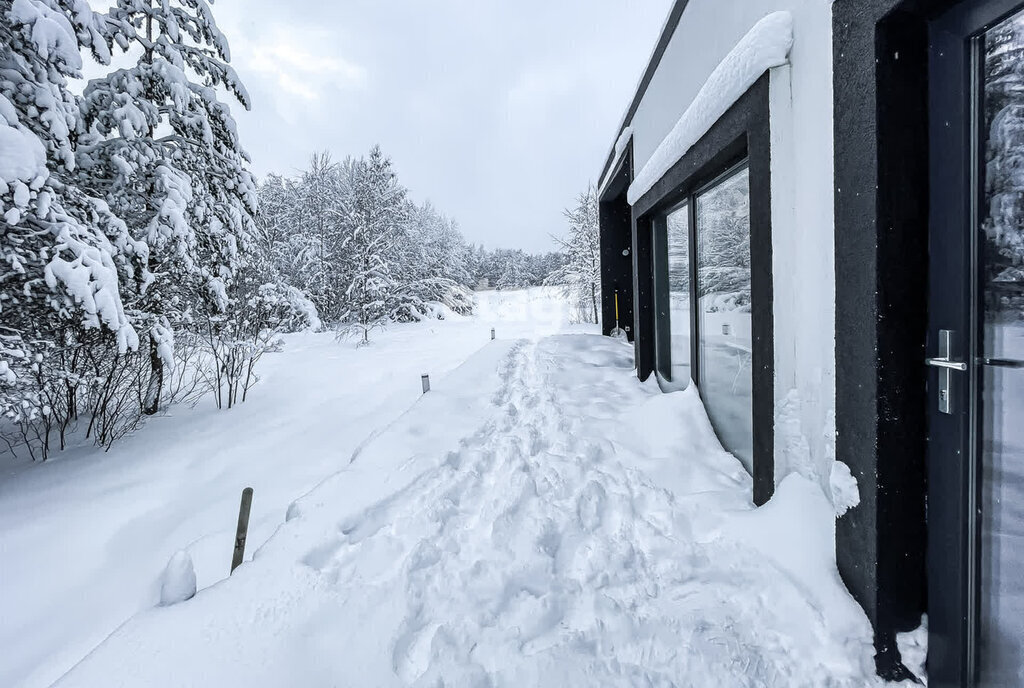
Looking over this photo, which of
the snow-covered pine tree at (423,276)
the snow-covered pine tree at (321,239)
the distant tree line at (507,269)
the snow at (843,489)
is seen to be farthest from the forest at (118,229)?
the distant tree line at (507,269)

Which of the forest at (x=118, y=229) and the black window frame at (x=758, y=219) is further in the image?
the forest at (x=118, y=229)

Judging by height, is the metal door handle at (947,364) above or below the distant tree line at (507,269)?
below

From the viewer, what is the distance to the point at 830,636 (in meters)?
1.91

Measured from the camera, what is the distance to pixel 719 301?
4027 millimetres

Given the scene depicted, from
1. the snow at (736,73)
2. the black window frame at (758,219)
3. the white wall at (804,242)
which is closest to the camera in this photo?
the white wall at (804,242)

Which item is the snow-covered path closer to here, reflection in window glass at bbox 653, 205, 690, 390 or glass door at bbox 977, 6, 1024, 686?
glass door at bbox 977, 6, 1024, 686

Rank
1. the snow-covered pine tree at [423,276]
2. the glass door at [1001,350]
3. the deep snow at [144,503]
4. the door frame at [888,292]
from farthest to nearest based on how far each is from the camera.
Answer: the snow-covered pine tree at [423,276] < the deep snow at [144,503] < the door frame at [888,292] < the glass door at [1001,350]

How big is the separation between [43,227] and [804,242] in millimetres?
6927

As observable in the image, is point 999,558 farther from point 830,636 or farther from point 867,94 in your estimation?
point 867,94

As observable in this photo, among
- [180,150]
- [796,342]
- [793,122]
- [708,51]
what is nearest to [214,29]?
[180,150]

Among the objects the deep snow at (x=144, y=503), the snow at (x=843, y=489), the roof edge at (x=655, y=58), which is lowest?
the deep snow at (x=144, y=503)

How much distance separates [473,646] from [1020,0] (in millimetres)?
2994

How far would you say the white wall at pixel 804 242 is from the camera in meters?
2.12

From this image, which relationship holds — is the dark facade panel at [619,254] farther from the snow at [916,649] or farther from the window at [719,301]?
the snow at [916,649]
